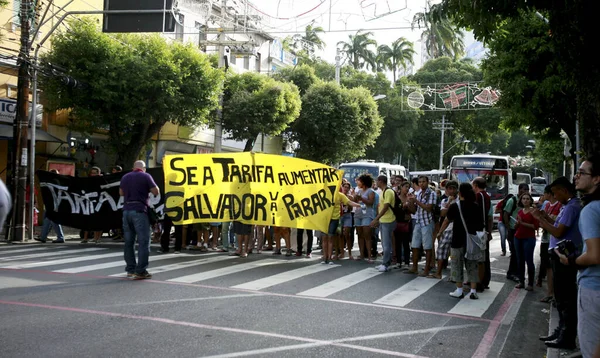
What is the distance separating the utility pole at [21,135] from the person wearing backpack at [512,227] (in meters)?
12.2

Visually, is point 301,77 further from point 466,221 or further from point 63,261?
point 466,221

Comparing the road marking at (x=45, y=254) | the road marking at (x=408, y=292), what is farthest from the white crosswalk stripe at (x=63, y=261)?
the road marking at (x=408, y=292)

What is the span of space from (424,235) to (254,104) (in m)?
17.8

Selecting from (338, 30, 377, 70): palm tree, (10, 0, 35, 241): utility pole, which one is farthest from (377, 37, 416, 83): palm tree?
(10, 0, 35, 241): utility pole

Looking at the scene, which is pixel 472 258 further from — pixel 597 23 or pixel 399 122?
pixel 399 122

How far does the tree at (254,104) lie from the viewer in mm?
28344

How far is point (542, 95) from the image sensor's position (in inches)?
607

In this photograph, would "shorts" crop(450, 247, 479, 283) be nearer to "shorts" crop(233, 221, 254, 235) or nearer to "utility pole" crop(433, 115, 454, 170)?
"shorts" crop(233, 221, 254, 235)

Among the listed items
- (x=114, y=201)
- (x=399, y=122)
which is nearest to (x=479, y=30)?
(x=114, y=201)

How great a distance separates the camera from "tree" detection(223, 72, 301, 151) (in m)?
28.3

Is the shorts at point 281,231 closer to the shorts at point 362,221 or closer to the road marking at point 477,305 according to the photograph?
the shorts at point 362,221

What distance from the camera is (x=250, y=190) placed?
13.5 meters

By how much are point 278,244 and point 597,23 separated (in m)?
8.99

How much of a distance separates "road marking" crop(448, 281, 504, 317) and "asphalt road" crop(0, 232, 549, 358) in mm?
19
